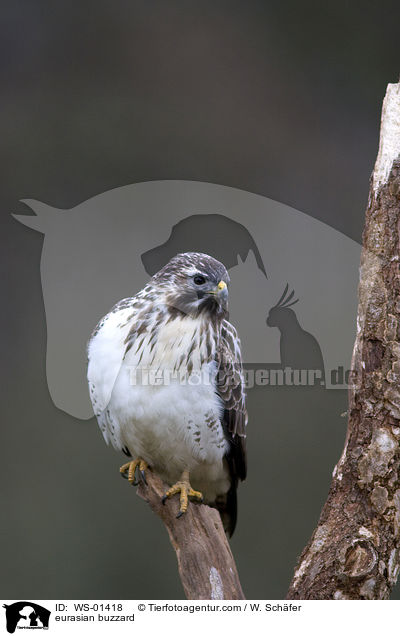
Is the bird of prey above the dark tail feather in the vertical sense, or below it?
above

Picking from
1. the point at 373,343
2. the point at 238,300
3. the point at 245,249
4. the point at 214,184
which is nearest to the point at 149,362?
the point at 373,343

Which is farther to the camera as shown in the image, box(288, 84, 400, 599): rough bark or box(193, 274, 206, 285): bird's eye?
box(193, 274, 206, 285): bird's eye

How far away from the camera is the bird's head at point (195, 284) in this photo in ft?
7.36

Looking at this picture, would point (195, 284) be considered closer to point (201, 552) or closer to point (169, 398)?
point (169, 398)

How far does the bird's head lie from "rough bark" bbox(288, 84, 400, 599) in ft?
1.51

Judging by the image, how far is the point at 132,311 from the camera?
235 centimetres

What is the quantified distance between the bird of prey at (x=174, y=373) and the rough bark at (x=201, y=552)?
5 cm

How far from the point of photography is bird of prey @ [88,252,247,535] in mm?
2260
